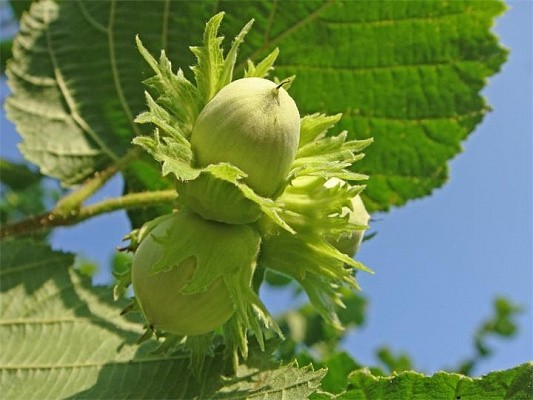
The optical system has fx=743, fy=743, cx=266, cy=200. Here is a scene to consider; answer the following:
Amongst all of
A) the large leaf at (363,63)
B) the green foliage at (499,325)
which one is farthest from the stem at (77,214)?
the green foliage at (499,325)

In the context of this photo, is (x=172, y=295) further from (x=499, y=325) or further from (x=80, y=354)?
(x=499, y=325)

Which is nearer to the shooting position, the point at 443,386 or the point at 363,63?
the point at 443,386

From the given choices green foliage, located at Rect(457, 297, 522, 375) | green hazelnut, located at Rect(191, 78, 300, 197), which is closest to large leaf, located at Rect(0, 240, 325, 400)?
green hazelnut, located at Rect(191, 78, 300, 197)

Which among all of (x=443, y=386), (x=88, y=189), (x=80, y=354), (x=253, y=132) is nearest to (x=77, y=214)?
(x=88, y=189)

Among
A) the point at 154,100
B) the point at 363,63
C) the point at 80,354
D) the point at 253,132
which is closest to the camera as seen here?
the point at 253,132

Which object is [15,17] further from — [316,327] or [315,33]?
[316,327]

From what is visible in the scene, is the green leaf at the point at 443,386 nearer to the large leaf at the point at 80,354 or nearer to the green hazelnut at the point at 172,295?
the large leaf at the point at 80,354

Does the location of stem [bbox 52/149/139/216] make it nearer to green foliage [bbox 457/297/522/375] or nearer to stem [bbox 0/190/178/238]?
stem [bbox 0/190/178/238]
